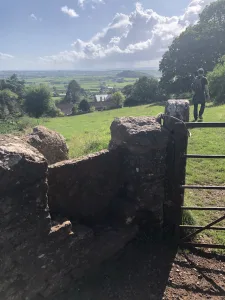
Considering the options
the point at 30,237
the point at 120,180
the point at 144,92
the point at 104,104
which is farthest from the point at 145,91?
the point at 30,237

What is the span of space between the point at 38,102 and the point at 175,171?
7462cm

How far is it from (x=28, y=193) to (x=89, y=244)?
1.52m

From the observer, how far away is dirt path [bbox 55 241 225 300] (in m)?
4.29

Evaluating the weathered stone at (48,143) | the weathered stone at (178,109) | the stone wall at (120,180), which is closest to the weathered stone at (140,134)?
the stone wall at (120,180)

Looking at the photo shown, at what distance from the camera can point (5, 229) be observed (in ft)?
11.2

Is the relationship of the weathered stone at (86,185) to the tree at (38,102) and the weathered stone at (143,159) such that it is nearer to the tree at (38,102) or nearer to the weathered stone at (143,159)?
the weathered stone at (143,159)

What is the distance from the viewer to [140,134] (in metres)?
4.71

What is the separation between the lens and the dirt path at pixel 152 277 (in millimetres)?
4293

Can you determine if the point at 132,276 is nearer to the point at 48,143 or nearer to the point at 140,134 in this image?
the point at 140,134

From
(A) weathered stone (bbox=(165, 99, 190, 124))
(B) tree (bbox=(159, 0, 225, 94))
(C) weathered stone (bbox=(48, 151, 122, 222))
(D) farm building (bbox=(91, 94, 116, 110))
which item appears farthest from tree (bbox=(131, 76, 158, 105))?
(C) weathered stone (bbox=(48, 151, 122, 222))

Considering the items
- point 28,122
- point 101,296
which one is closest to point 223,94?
point 28,122

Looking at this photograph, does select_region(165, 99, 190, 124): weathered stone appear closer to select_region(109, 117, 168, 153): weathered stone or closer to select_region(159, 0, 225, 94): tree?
select_region(109, 117, 168, 153): weathered stone

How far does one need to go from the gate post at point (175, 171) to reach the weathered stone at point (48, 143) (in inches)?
122

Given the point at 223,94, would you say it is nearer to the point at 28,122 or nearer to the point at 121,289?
the point at 28,122
